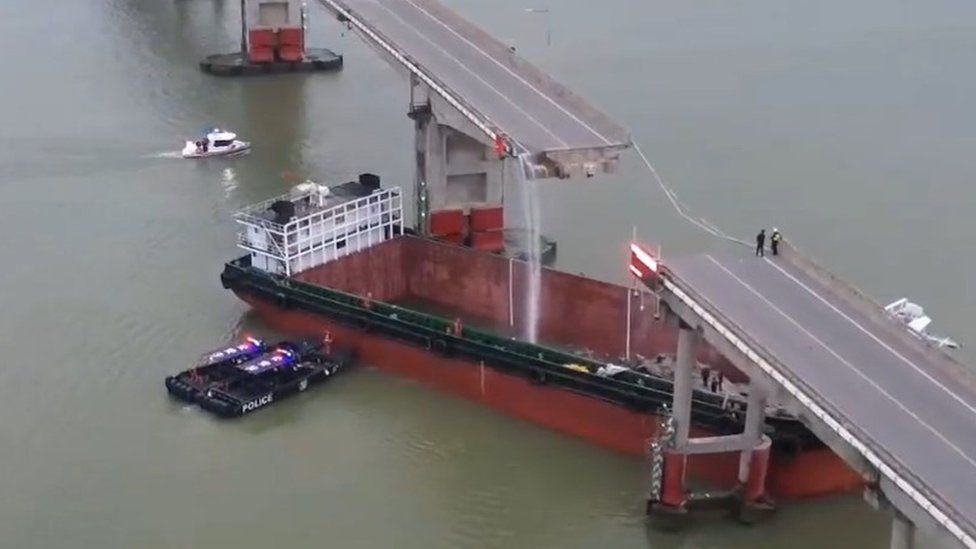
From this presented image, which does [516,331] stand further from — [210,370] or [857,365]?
[857,365]

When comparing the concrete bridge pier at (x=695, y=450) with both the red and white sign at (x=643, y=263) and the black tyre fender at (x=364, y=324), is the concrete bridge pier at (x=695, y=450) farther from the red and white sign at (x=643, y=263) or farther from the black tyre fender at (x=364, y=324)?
the black tyre fender at (x=364, y=324)

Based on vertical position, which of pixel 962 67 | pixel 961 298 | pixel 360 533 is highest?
pixel 962 67

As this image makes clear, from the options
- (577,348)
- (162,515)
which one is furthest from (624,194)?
(162,515)

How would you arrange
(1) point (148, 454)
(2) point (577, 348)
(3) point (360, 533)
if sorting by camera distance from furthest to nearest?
Answer: (2) point (577, 348) < (1) point (148, 454) < (3) point (360, 533)

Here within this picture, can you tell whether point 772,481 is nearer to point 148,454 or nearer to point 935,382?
point 935,382

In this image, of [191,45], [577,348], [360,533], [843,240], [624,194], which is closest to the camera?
[360,533]

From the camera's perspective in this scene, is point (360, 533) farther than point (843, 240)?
No

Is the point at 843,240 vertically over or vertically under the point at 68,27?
under

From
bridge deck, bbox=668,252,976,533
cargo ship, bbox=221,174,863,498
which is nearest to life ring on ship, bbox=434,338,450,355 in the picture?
cargo ship, bbox=221,174,863,498
